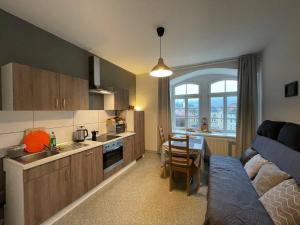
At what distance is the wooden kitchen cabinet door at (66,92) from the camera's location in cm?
214

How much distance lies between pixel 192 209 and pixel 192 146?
40.3 inches

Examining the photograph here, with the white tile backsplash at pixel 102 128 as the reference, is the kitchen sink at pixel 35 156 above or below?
below

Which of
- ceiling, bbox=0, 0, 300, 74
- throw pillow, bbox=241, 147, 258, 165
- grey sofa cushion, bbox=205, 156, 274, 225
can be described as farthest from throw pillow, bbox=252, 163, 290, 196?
ceiling, bbox=0, 0, 300, 74

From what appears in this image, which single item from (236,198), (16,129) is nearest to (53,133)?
(16,129)

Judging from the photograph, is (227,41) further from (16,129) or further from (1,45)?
(16,129)

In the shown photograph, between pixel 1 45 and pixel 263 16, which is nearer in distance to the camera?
pixel 1 45

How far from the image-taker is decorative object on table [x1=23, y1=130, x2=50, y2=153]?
193 centimetres

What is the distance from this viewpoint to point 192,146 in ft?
8.74

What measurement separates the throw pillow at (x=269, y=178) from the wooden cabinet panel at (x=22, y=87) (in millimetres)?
3004

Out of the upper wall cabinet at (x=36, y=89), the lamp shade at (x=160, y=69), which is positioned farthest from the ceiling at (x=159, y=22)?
the upper wall cabinet at (x=36, y=89)

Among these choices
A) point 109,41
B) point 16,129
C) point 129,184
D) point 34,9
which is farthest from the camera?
point 129,184

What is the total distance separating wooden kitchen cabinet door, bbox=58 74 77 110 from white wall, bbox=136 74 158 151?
2.60 m

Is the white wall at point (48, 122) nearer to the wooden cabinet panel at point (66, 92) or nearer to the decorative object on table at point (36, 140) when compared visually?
the decorative object on table at point (36, 140)

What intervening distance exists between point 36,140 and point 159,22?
2513mm
